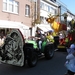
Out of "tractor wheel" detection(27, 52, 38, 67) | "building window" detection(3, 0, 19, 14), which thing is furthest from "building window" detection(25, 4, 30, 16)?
"tractor wheel" detection(27, 52, 38, 67)

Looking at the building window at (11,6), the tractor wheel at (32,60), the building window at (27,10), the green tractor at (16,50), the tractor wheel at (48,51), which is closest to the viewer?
the green tractor at (16,50)

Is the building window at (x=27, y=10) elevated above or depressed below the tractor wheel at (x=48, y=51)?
above

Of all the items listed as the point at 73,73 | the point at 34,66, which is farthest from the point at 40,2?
the point at 73,73

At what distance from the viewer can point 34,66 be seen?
8750mm

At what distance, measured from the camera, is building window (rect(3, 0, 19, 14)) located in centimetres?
2218

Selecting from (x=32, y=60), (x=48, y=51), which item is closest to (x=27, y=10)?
(x=48, y=51)

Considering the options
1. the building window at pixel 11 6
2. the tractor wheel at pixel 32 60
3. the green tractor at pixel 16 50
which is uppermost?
the building window at pixel 11 6

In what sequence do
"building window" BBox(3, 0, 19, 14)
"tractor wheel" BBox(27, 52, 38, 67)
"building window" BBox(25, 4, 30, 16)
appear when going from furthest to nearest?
"building window" BBox(25, 4, 30, 16), "building window" BBox(3, 0, 19, 14), "tractor wheel" BBox(27, 52, 38, 67)

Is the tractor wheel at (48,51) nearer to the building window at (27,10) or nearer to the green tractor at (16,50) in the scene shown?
the green tractor at (16,50)

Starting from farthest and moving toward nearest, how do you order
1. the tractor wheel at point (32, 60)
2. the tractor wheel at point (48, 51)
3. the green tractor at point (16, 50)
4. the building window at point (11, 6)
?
the building window at point (11, 6) → the tractor wheel at point (48, 51) → the tractor wheel at point (32, 60) → the green tractor at point (16, 50)

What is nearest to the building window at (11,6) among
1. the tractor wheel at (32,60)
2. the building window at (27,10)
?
the building window at (27,10)

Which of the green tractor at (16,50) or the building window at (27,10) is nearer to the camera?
the green tractor at (16,50)

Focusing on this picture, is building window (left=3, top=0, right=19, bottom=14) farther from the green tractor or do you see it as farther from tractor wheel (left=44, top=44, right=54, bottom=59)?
the green tractor

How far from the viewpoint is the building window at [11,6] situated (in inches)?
873
